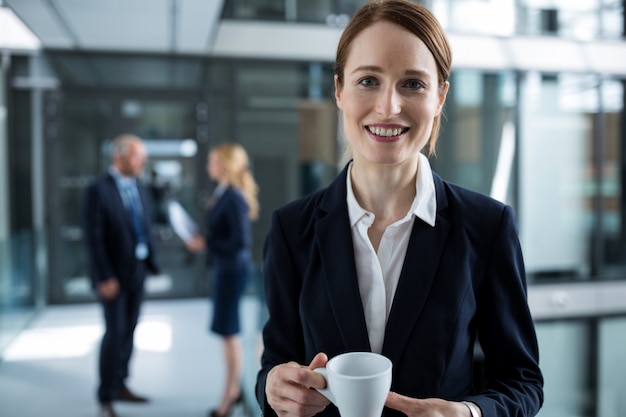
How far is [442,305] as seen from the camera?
0.87 meters

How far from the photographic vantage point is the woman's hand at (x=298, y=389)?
0.74 meters

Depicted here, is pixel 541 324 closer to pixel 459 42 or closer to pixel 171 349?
pixel 459 42

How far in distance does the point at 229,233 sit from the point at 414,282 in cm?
258

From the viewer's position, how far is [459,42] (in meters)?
6.50

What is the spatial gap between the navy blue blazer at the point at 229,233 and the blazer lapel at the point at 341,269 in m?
2.36

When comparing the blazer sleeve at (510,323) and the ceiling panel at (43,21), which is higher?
the ceiling panel at (43,21)

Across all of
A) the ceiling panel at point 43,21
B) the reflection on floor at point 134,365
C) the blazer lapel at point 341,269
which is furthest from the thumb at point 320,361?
the ceiling panel at point 43,21

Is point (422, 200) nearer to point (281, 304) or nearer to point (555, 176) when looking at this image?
point (281, 304)

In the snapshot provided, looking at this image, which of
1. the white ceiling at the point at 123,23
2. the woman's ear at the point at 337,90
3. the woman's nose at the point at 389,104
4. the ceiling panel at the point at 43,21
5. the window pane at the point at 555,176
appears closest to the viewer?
the woman's nose at the point at 389,104

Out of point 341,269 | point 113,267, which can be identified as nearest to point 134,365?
point 113,267

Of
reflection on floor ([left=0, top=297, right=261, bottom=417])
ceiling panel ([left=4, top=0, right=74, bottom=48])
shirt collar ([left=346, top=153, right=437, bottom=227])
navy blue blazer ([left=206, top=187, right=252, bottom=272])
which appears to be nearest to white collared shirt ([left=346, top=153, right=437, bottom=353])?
shirt collar ([left=346, top=153, right=437, bottom=227])

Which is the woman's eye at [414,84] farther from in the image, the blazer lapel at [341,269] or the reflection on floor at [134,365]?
the reflection on floor at [134,365]

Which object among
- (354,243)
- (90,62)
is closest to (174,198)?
(90,62)

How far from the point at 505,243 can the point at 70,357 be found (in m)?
4.34
